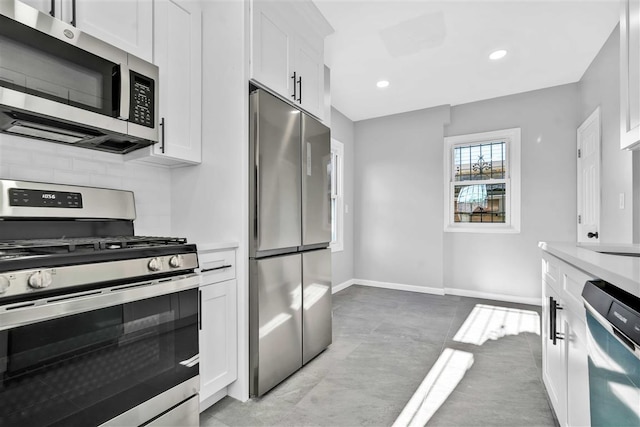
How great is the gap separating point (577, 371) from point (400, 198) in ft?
12.4

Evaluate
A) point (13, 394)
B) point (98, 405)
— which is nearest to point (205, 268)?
point (98, 405)

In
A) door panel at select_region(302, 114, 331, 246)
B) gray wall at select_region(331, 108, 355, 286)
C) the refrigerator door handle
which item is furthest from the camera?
gray wall at select_region(331, 108, 355, 286)

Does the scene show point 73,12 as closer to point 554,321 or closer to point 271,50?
point 271,50

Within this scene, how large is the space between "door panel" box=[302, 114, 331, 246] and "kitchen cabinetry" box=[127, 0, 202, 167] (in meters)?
0.73

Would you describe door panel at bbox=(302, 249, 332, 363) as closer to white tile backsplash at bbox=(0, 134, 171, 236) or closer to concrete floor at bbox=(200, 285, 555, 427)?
concrete floor at bbox=(200, 285, 555, 427)

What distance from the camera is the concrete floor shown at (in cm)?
176

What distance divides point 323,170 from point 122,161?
1.37 m

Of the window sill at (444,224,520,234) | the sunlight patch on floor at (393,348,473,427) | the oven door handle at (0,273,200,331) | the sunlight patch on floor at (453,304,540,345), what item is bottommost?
the sunlight patch on floor at (453,304,540,345)

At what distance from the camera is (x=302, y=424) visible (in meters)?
1.69

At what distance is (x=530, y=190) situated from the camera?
13.5 ft

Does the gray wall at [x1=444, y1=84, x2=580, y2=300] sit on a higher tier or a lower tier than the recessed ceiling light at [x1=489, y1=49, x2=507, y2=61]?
lower

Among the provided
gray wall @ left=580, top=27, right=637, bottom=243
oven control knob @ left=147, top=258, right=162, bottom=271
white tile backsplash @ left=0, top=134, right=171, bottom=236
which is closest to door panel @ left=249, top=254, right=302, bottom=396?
oven control knob @ left=147, top=258, right=162, bottom=271

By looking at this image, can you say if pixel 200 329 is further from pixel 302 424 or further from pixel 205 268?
pixel 302 424

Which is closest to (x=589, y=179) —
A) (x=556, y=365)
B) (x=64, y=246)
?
(x=556, y=365)
